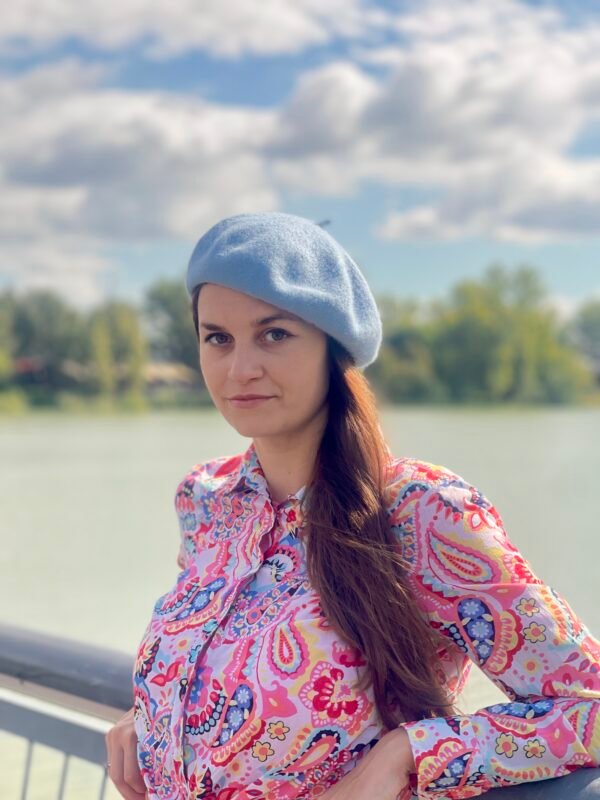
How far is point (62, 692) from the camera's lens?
4.96ft

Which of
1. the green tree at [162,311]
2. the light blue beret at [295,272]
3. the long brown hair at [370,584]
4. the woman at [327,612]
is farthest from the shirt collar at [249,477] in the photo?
the green tree at [162,311]

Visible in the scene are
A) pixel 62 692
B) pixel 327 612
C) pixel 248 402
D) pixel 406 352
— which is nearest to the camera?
pixel 327 612

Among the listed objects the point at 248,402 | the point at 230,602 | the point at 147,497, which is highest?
the point at 248,402

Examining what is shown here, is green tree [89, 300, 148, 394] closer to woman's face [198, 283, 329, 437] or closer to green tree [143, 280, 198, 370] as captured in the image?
green tree [143, 280, 198, 370]

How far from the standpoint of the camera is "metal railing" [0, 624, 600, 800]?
1457mm

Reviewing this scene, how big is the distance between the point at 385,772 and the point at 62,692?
0.62 metres

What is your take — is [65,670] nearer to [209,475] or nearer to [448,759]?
[209,475]

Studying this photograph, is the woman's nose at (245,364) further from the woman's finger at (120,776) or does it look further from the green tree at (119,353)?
the green tree at (119,353)

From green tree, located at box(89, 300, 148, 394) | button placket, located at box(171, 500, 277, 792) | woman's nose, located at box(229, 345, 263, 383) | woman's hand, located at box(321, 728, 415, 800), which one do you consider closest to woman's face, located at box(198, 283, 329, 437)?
woman's nose, located at box(229, 345, 263, 383)

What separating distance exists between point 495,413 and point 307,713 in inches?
845

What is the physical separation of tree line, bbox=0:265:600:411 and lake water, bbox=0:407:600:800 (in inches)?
39.9

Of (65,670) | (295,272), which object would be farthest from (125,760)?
(295,272)

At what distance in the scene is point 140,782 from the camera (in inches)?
52.8

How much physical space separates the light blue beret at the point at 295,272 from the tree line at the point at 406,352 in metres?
15.0
